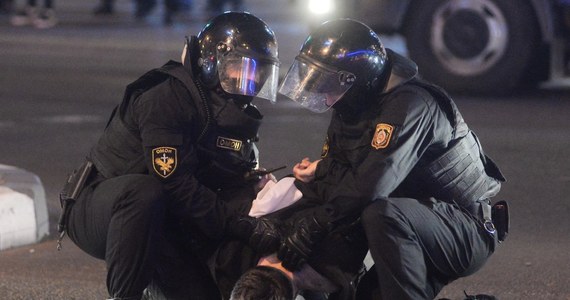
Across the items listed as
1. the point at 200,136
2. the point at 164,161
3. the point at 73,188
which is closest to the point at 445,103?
the point at 200,136

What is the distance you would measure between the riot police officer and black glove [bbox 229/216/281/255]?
0.33 ft

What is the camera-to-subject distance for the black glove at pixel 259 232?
4355mm

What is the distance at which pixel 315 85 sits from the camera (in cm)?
429


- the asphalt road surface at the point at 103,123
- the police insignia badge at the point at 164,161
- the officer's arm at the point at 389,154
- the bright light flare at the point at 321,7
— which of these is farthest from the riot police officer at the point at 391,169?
the bright light flare at the point at 321,7

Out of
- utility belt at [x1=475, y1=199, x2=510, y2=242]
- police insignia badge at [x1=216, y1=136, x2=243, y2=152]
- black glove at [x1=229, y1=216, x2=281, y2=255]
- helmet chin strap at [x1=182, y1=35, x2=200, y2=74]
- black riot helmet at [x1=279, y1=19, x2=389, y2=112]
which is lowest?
black glove at [x1=229, y1=216, x2=281, y2=255]

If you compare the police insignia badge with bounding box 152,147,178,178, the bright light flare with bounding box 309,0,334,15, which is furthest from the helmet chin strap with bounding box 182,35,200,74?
the bright light flare with bounding box 309,0,334,15

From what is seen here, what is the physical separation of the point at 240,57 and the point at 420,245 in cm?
95

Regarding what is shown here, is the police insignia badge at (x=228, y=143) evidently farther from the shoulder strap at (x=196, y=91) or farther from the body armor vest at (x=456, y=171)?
the body armor vest at (x=456, y=171)

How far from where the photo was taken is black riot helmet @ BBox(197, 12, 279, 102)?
4504mm

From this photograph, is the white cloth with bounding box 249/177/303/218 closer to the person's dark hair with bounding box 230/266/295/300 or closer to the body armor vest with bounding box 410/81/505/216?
the person's dark hair with bounding box 230/266/295/300

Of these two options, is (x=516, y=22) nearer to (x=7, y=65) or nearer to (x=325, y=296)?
(x=7, y=65)

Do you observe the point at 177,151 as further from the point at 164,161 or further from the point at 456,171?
the point at 456,171

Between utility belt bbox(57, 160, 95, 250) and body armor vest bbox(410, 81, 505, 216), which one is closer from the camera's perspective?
body armor vest bbox(410, 81, 505, 216)

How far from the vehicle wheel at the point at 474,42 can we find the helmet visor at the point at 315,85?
6.73 m
